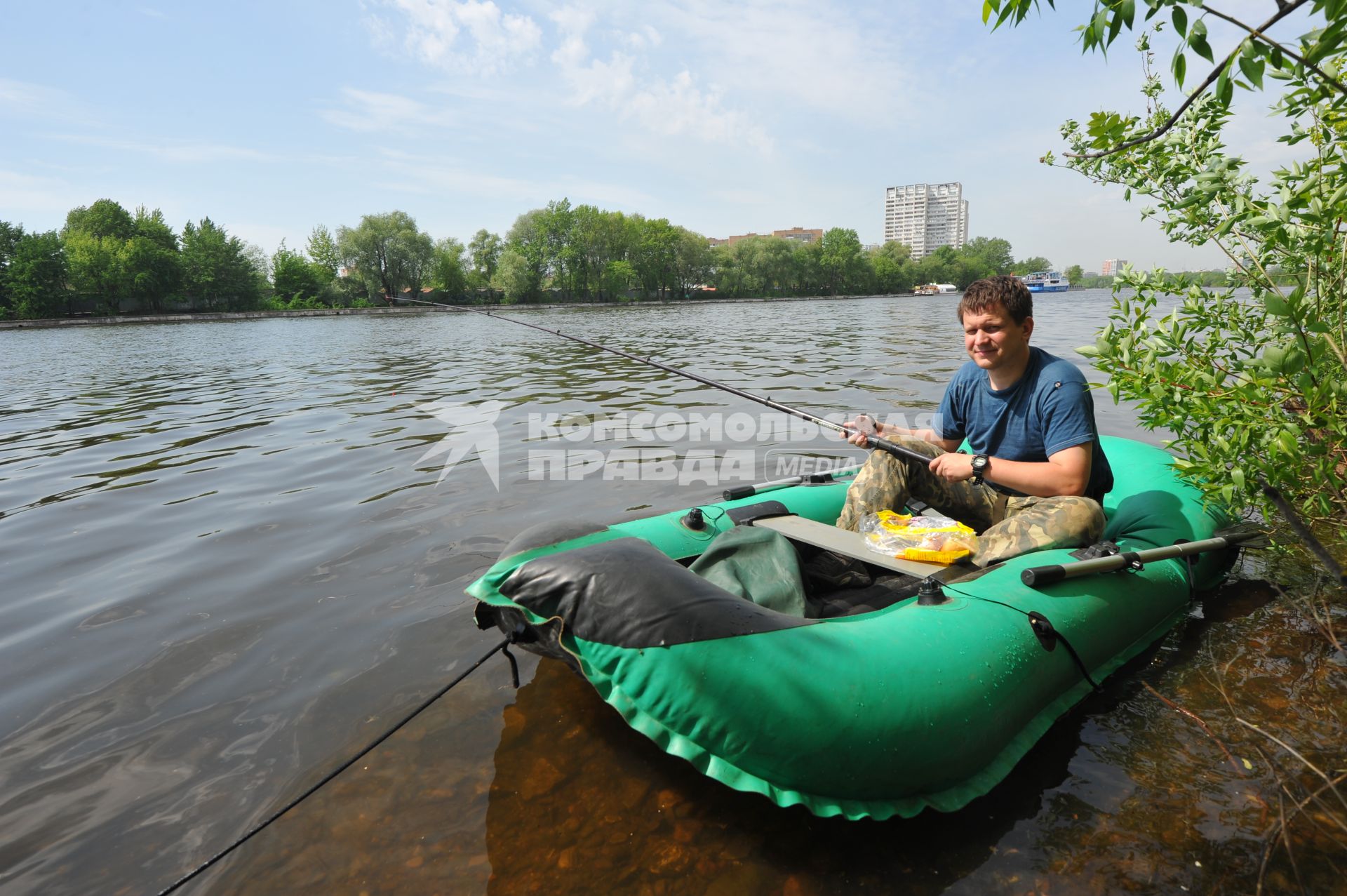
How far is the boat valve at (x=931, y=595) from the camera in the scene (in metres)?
2.93

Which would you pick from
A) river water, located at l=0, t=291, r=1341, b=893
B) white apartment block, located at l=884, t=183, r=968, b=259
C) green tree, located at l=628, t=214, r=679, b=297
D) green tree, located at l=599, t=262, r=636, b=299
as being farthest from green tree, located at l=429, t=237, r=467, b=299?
white apartment block, located at l=884, t=183, r=968, b=259

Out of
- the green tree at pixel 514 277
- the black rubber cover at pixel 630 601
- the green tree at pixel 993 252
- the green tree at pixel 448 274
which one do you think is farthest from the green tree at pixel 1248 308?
the green tree at pixel 993 252

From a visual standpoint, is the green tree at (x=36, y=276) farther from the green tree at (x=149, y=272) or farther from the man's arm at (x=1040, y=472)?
the man's arm at (x=1040, y=472)

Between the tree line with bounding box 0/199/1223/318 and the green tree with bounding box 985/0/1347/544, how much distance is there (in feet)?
146

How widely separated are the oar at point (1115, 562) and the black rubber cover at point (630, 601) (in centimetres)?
120

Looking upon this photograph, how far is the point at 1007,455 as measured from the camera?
379 centimetres

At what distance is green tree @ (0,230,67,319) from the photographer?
53.4 meters

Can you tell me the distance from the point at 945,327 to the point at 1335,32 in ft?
92.0

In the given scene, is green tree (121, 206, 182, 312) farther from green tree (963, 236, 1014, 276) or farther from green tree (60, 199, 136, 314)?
green tree (963, 236, 1014, 276)

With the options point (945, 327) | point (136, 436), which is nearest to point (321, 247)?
point (945, 327)

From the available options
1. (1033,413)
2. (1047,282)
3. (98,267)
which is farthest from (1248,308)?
(1047,282)

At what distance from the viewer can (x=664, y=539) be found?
3824 mm

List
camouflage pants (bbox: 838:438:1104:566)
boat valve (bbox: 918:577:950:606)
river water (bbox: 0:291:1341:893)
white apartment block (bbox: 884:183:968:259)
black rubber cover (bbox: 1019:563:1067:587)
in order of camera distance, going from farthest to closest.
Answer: white apartment block (bbox: 884:183:968:259) → camouflage pants (bbox: 838:438:1104:566) → black rubber cover (bbox: 1019:563:1067:587) → boat valve (bbox: 918:577:950:606) → river water (bbox: 0:291:1341:893)

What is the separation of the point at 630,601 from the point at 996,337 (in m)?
2.44
